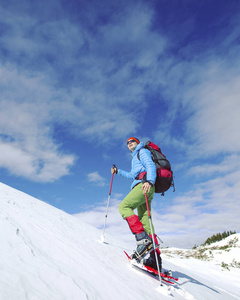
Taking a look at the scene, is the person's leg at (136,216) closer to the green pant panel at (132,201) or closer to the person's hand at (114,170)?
the green pant panel at (132,201)

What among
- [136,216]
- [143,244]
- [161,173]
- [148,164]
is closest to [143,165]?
[148,164]

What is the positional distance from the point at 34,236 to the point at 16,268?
51.7 inches

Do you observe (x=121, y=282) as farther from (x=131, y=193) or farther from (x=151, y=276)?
(x=131, y=193)

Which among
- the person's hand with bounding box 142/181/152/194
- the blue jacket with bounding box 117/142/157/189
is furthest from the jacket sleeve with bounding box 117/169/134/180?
the person's hand with bounding box 142/181/152/194

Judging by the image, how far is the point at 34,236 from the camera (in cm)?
320

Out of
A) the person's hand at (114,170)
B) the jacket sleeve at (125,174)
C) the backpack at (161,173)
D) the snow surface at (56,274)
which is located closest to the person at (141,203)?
the backpack at (161,173)

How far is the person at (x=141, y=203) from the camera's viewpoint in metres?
3.85

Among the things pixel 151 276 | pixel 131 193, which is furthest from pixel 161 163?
pixel 151 276

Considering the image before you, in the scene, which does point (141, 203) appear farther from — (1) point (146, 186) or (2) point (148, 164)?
(2) point (148, 164)

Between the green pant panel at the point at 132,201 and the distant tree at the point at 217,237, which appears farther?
the distant tree at the point at 217,237

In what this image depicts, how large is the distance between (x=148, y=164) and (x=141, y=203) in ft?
2.86

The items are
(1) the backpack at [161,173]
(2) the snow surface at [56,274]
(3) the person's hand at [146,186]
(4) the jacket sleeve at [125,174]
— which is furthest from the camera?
(4) the jacket sleeve at [125,174]

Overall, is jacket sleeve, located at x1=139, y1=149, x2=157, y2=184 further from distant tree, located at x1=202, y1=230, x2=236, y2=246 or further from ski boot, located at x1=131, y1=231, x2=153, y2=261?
distant tree, located at x1=202, y1=230, x2=236, y2=246

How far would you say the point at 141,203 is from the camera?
13.9ft
